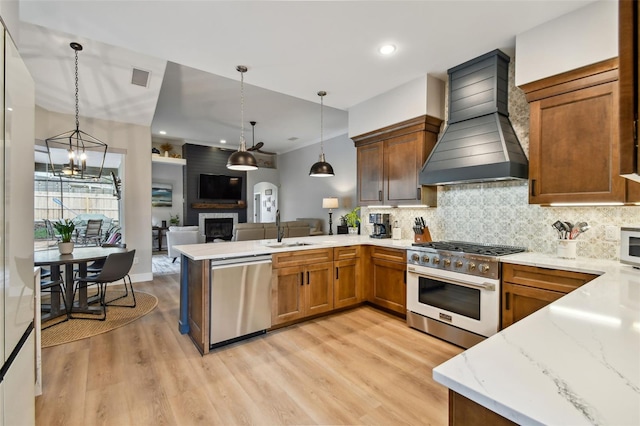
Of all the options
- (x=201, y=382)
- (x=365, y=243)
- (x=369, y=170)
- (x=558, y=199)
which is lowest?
(x=201, y=382)

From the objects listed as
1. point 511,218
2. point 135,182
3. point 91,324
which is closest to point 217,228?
point 135,182

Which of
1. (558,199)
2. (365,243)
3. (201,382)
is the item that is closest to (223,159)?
(365,243)

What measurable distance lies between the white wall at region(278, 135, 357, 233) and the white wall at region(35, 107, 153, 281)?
4091 millimetres

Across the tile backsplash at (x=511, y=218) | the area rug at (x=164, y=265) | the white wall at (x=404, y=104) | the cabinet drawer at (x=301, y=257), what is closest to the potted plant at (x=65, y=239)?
the area rug at (x=164, y=265)

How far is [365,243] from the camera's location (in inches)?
149

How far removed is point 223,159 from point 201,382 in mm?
7962

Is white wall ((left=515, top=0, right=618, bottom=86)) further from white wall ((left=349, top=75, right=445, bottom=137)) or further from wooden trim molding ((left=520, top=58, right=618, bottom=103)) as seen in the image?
white wall ((left=349, top=75, right=445, bottom=137))

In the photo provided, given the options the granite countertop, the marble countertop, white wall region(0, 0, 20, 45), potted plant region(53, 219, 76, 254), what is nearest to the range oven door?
the granite countertop

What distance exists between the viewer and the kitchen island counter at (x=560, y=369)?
59cm

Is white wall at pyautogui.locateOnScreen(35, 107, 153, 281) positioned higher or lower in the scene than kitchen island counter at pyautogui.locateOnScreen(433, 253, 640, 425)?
higher

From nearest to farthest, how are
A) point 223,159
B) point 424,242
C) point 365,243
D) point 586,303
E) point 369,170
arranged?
point 586,303, point 424,242, point 365,243, point 369,170, point 223,159

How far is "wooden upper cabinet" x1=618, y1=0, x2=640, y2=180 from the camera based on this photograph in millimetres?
641

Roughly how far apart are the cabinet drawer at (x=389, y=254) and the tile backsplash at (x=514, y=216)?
600mm

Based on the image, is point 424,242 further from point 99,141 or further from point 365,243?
point 99,141
